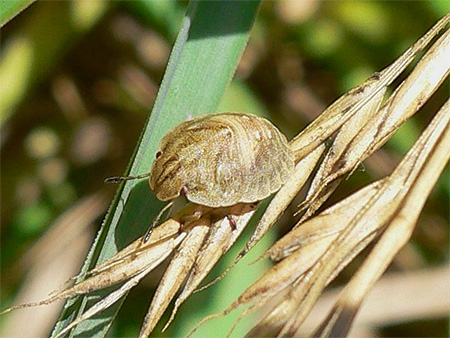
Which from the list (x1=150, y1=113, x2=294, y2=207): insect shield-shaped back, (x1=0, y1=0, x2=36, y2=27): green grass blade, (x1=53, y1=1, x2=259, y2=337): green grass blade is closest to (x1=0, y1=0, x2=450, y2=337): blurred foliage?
(x1=53, y1=1, x2=259, y2=337): green grass blade

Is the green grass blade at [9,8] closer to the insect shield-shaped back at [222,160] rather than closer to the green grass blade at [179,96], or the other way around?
the green grass blade at [179,96]

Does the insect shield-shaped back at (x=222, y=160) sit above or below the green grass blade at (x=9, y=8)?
below

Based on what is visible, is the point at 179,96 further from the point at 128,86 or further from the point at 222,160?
the point at 128,86

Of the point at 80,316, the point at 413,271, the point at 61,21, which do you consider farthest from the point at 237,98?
the point at 80,316

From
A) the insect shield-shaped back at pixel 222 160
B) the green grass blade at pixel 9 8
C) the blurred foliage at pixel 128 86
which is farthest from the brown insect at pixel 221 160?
the blurred foliage at pixel 128 86

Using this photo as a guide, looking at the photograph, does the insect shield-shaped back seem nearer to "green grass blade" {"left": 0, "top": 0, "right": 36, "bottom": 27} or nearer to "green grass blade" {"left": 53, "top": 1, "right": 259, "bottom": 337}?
"green grass blade" {"left": 53, "top": 1, "right": 259, "bottom": 337}
